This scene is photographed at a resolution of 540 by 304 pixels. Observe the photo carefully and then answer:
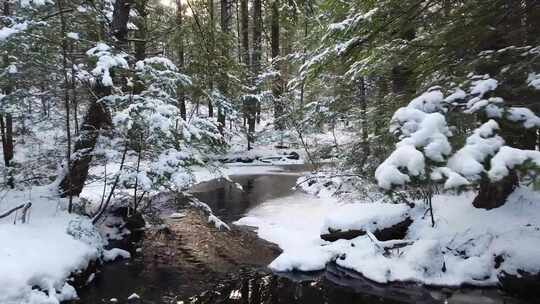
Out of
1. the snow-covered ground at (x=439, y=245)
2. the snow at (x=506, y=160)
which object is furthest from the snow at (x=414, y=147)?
the snow-covered ground at (x=439, y=245)

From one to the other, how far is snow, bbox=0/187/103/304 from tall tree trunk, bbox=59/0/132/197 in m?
0.38

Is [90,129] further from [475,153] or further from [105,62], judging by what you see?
[475,153]

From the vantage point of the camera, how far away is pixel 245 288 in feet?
22.7

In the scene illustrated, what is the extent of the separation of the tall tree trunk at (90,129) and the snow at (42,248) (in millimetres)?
376

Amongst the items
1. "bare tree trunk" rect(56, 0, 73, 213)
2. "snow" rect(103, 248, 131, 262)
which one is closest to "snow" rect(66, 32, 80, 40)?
"bare tree trunk" rect(56, 0, 73, 213)

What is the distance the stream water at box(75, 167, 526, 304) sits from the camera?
6469mm

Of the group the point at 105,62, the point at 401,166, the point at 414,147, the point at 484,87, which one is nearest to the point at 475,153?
the point at 414,147

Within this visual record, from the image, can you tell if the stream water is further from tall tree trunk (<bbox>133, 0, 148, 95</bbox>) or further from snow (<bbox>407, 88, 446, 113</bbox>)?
tall tree trunk (<bbox>133, 0, 148, 95</bbox>)

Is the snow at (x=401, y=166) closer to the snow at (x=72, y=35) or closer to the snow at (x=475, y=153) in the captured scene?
the snow at (x=475, y=153)

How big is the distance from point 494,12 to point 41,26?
6418 millimetres

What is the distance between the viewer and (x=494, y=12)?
4613 mm

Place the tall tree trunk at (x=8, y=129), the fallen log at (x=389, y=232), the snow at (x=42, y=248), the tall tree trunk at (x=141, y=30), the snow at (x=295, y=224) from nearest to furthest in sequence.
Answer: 1. the snow at (x=42, y=248)
2. the tall tree trunk at (x=8, y=129)
3. the snow at (x=295, y=224)
4. the fallen log at (x=389, y=232)
5. the tall tree trunk at (x=141, y=30)

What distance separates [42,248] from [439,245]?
638 cm

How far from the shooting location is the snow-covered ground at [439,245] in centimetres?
675
